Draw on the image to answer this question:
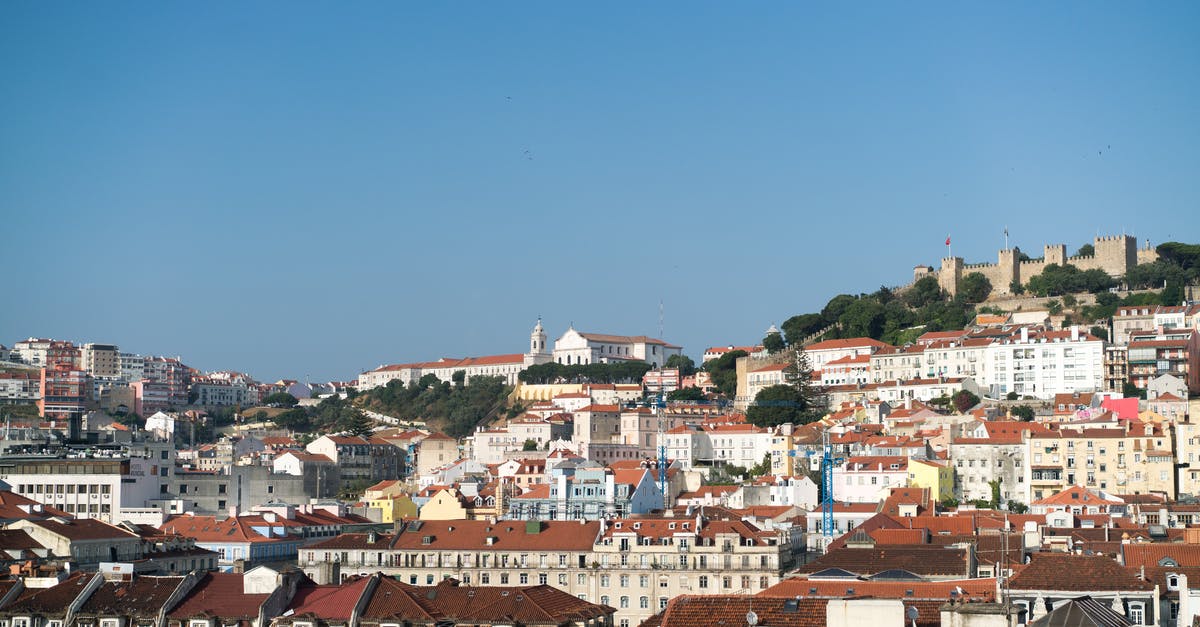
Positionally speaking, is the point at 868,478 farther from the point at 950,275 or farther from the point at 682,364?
the point at 682,364

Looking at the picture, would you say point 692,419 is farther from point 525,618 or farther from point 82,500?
point 525,618

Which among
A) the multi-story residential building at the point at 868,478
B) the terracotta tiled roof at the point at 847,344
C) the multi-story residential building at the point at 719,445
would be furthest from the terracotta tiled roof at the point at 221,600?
the terracotta tiled roof at the point at 847,344

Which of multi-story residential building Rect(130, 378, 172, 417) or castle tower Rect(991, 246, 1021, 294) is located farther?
multi-story residential building Rect(130, 378, 172, 417)

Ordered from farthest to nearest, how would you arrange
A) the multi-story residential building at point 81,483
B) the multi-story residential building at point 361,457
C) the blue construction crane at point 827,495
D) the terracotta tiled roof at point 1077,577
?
the multi-story residential building at point 361,457 < the multi-story residential building at point 81,483 < the blue construction crane at point 827,495 < the terracotta tiled roof at point 1077,577

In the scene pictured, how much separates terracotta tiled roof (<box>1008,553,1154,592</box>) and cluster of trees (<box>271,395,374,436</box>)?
397 ft

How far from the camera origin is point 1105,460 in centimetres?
8181

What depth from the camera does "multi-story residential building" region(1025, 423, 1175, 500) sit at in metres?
80.3

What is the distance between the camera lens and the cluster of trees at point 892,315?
135500 mm

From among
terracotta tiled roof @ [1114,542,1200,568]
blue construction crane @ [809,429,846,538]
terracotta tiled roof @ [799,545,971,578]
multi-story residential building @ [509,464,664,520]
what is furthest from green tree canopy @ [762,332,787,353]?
terracotta tiled roof @ [1114,542,1200,568]

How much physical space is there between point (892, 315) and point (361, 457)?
44.7 meters

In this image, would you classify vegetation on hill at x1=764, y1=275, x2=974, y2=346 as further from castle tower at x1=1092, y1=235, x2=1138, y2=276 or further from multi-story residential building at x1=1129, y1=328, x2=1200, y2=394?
multi-story residential building at x1=1129, y1=328, x2=1200, y2=394

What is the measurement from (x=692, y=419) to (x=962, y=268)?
30.4 metres

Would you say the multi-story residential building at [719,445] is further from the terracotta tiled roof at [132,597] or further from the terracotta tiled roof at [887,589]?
the terracotta tiled roof at [132,597]

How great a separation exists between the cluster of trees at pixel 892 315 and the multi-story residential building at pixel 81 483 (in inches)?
2607
